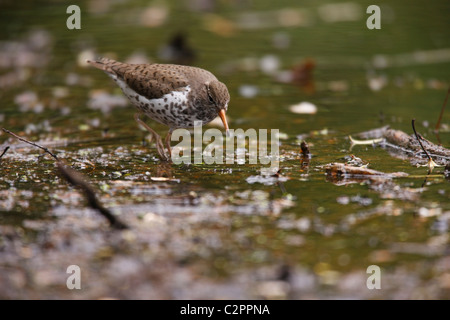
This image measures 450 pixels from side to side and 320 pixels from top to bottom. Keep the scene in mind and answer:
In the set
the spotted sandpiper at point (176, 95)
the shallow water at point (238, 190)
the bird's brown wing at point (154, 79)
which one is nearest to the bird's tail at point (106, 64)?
the bird's brown wing at point (154, 79)

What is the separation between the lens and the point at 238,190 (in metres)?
5.30

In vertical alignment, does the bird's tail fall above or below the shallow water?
above

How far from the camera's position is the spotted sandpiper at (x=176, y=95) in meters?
6.15

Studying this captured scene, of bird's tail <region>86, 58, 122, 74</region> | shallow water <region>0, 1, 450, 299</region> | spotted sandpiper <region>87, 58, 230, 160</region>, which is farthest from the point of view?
bird's tail <region>86, 58, 122, 74</region>

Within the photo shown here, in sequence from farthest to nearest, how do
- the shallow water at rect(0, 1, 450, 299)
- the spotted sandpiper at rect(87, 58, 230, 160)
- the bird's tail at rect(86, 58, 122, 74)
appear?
the bird's tail at rect(86, 58, 122, 74)
the spotted sandpiper at rect(87, 58, 230, 160)
the shallow water at rect(0, 1, 450, 299)

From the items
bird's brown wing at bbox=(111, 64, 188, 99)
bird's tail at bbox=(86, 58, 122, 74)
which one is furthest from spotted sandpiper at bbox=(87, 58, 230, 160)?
bird's tail at bbox=(86, 58, 122, 74)

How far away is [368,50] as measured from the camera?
11.5 metres

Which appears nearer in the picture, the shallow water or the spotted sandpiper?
the shallow water

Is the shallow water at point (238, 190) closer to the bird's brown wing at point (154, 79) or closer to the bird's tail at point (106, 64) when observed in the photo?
the bird's brown wing at point (154, 79)

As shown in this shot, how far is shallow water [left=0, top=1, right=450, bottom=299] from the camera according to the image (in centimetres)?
386

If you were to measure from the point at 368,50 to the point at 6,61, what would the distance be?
6814 mm

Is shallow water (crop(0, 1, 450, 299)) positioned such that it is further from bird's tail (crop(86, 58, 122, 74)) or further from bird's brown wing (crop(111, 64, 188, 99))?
bird's tail (crop(86, 58, 122, 74))

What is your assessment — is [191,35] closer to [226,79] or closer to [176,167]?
[226,79]

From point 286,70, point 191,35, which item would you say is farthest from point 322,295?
point 191,35
